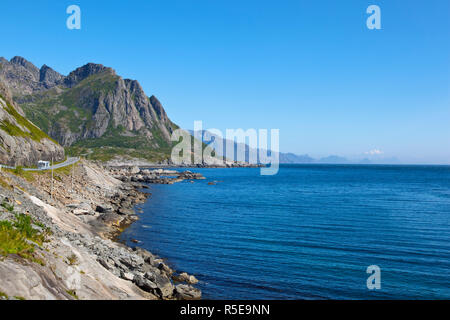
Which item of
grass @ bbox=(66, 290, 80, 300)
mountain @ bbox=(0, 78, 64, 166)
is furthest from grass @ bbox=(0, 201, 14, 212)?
mountain @ bbox=(0, 78, 64, 166)

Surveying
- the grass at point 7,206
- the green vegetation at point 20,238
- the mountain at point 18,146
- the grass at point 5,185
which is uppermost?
the mountain at point 18,146

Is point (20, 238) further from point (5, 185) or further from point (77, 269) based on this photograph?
point (5, 185)

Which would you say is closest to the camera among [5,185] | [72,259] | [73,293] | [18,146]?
[73,293]

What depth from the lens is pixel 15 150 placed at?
211 feet

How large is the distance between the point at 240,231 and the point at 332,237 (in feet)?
45.1

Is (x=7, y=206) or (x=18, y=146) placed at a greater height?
(x=18, y=146)

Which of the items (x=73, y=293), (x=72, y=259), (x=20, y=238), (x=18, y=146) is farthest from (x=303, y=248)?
(x=18, y=146)

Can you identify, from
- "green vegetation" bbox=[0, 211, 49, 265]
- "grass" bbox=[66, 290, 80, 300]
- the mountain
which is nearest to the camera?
"green vegetation" bbox=[0, 211, 49, 265]

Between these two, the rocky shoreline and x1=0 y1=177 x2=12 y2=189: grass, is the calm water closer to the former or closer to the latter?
the rocky shoreline

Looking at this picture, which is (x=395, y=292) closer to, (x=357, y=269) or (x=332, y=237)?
(x=357, y=269)

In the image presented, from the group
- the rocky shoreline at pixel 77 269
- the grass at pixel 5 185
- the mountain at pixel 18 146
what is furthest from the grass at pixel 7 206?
the mountain at pixel 18 146

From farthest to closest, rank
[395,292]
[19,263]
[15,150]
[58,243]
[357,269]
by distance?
[15,150]
[357,269]
[395,292]
[58,243]
[19,263]

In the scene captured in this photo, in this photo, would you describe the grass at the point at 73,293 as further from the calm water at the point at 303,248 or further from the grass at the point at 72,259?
the calm water at the point at 303,248

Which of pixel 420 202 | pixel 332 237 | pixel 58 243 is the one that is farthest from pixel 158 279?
pixel 420 202
